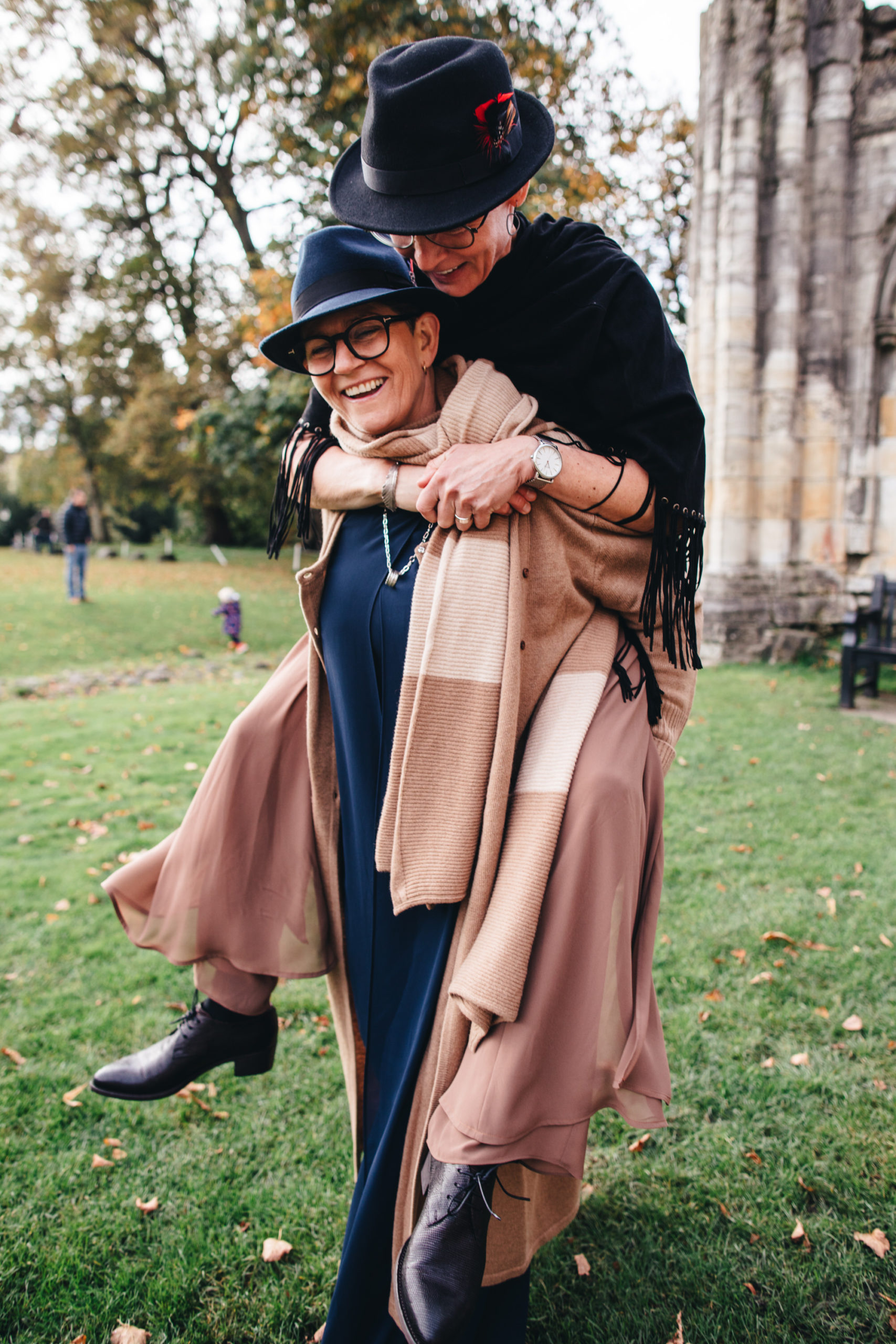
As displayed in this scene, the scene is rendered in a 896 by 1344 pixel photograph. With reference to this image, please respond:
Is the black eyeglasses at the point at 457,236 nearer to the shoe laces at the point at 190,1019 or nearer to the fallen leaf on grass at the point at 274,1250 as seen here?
the shoe laces at the point at 190,1019

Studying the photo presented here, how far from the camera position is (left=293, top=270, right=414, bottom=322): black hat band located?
1.69 m

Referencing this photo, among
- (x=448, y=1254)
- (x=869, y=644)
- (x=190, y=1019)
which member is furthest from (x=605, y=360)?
(x=869, y=644)

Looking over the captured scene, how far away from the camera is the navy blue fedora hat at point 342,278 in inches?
65.8

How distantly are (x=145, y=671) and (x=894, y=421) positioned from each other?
10643 millimetres

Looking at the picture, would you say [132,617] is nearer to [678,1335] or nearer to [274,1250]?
[274,1250]

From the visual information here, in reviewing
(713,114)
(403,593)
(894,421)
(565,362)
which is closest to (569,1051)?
(403,593)

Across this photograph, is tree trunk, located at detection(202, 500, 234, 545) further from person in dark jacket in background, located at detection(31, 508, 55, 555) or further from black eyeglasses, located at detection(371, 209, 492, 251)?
black eyeglasses, located at detection(371, 209, 492, 251)

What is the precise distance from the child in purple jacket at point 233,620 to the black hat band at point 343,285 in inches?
488

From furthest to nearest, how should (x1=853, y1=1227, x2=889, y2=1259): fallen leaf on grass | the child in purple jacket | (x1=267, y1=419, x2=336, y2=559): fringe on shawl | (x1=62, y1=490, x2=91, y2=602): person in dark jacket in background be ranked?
(x1=62, y1=490, x2=91, y2=602): person in dark jacket in background → the child in purple jacket → (x1=853, y1=1227, x2=889, y2=1259): fallen leaf on grass → (x1=267, y1=419, x2=336, y2=559): fringe on shawl

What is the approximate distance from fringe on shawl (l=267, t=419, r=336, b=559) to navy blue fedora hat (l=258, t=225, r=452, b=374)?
273 millimetres

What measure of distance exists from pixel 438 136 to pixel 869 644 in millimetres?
8512

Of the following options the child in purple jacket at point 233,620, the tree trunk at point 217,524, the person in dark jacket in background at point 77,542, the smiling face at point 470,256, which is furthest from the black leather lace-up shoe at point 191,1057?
the tree trunk at point 217,524

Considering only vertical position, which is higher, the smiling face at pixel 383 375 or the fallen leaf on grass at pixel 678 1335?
the smiling face at pixel 383 375

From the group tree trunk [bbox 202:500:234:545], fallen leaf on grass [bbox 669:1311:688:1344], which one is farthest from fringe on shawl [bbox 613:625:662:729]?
tree trunk [bbox 202:500:234:545]
